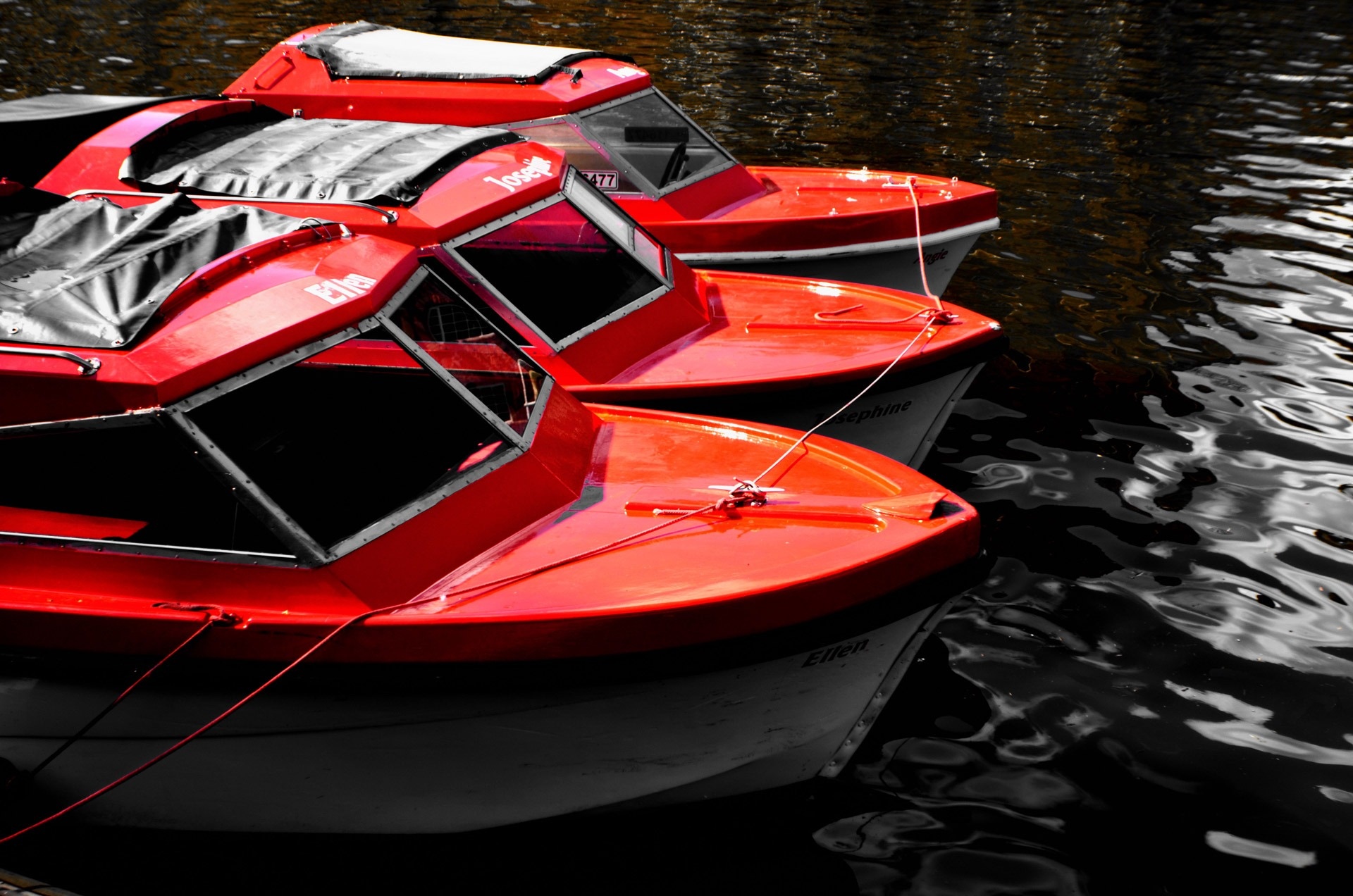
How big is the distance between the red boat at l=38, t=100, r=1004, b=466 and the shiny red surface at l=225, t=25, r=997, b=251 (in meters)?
1.09

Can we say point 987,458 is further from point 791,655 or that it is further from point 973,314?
point 791,655

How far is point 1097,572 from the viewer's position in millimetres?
6676

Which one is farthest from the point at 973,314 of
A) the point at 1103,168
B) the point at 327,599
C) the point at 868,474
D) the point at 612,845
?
the point at 1103,168

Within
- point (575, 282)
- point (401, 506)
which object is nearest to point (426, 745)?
point (401, 506)

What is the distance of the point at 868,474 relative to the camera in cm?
512

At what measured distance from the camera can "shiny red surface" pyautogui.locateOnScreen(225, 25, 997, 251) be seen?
842cm

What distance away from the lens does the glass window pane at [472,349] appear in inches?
198

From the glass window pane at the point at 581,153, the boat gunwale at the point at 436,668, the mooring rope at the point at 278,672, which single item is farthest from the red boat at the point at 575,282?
the boat gunwale at the point at 436,668

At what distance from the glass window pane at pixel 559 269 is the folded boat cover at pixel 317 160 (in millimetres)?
556

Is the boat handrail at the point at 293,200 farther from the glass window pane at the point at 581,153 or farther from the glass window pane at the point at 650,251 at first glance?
the glass window pane at the point at 581,153

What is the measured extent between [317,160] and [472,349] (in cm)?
241

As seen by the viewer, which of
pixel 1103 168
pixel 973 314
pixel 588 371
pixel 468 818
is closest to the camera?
pixel 468 818

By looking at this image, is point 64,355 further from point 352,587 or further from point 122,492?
point 352,587

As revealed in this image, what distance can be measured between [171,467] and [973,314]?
4784 mm
